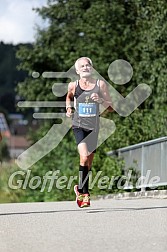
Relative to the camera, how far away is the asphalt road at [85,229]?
8.61m

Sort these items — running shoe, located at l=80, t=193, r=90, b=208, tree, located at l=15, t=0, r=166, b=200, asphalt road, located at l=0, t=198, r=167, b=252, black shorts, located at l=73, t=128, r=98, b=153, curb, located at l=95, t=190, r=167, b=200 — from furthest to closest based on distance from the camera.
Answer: tree, located at l=15, t=0, r=166, b=200
curb, located at l=95, t=190, r=167, b=200
running shoe, located at l=80, t=193, r=90, b=208
black shorts, located at l=73, t=128, r=98, b=153
asphalt road, located at l=0, t=198, r=167, b=252

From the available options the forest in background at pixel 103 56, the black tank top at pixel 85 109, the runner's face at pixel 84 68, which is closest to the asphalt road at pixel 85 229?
the black tank top at pixel 85 109

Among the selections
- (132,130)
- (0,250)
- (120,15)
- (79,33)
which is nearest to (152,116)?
(132,130)

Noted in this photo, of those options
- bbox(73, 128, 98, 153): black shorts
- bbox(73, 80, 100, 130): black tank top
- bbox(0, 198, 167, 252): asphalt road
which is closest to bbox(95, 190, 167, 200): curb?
bbox(0, 198, 167, 252): asphalt road

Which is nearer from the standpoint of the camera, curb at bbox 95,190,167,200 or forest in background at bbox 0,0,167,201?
curb at bbox 95,190,167,200

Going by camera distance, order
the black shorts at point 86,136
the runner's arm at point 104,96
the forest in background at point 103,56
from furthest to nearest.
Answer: the forest in background at point 103,56 < the black shorts at point 86,136 < the runner's arm at point 104,96

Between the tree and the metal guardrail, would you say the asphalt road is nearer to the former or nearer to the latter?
the metal guardrail

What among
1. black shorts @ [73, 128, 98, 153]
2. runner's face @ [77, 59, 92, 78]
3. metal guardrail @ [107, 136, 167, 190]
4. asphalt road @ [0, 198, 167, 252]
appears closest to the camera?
asphalt road @ [0, 198, 167, 252]

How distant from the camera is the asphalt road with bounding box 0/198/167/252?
861cm

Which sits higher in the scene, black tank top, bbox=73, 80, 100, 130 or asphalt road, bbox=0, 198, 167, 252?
black tank top, bbox=73, 80, 100, 130

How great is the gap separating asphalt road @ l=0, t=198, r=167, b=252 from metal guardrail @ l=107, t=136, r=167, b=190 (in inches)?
188

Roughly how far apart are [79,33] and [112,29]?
427 centimetres

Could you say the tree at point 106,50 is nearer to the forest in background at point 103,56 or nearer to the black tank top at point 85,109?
the forest in background at point 103,56

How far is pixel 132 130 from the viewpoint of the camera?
84.1 ft
